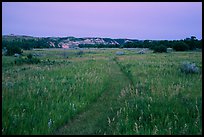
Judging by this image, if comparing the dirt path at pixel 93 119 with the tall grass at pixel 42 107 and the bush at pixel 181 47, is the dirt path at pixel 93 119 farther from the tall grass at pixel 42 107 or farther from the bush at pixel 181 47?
the bush at pixel 181 47

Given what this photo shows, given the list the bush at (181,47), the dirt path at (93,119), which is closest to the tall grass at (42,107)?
the dirt path at (93,119)

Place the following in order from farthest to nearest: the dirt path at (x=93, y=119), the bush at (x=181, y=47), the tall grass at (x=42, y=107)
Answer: the bush at (x=181, y=47) → the dirt path at (x=93, y=119) → the tall grass at (x=42, y=107)

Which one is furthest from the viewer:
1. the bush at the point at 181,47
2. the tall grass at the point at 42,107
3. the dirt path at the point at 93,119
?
the bush at the point at 181,47

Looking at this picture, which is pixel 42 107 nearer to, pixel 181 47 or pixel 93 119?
pixel 93 119

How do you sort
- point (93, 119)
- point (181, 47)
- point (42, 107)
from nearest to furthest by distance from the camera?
point (93, 119) < point (42, 107) < point (181, 47)

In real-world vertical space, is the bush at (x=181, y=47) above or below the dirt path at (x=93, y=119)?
above

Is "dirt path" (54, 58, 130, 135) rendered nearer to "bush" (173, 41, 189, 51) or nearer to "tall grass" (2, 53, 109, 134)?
→ "tall grass" (2, 53, 109, 134)

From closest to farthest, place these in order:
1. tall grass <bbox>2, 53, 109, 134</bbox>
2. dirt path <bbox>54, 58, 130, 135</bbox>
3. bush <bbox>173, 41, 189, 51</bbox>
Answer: tall grass <bbox>2, 53, 109, 134</bbox> < dirt path <bbox>54, 58, 130, 135</bbox> < bush <bbox>173, 41, 189, 51</bbox>

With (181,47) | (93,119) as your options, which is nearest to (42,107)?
(93,119)

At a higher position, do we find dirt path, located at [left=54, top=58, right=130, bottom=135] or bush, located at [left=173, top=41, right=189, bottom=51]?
bush, located at [left=173, top=41, right=189, bottom=51]

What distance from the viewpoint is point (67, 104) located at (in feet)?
31.2

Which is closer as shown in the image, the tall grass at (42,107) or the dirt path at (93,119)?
the tall grass at (42,107)

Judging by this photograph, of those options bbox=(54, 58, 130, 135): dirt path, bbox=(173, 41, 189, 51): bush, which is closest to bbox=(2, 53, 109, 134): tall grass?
bbox=(54, 58, 130, 135): dirt path

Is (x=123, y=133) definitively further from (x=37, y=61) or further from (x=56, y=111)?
(x=37, y=61)
